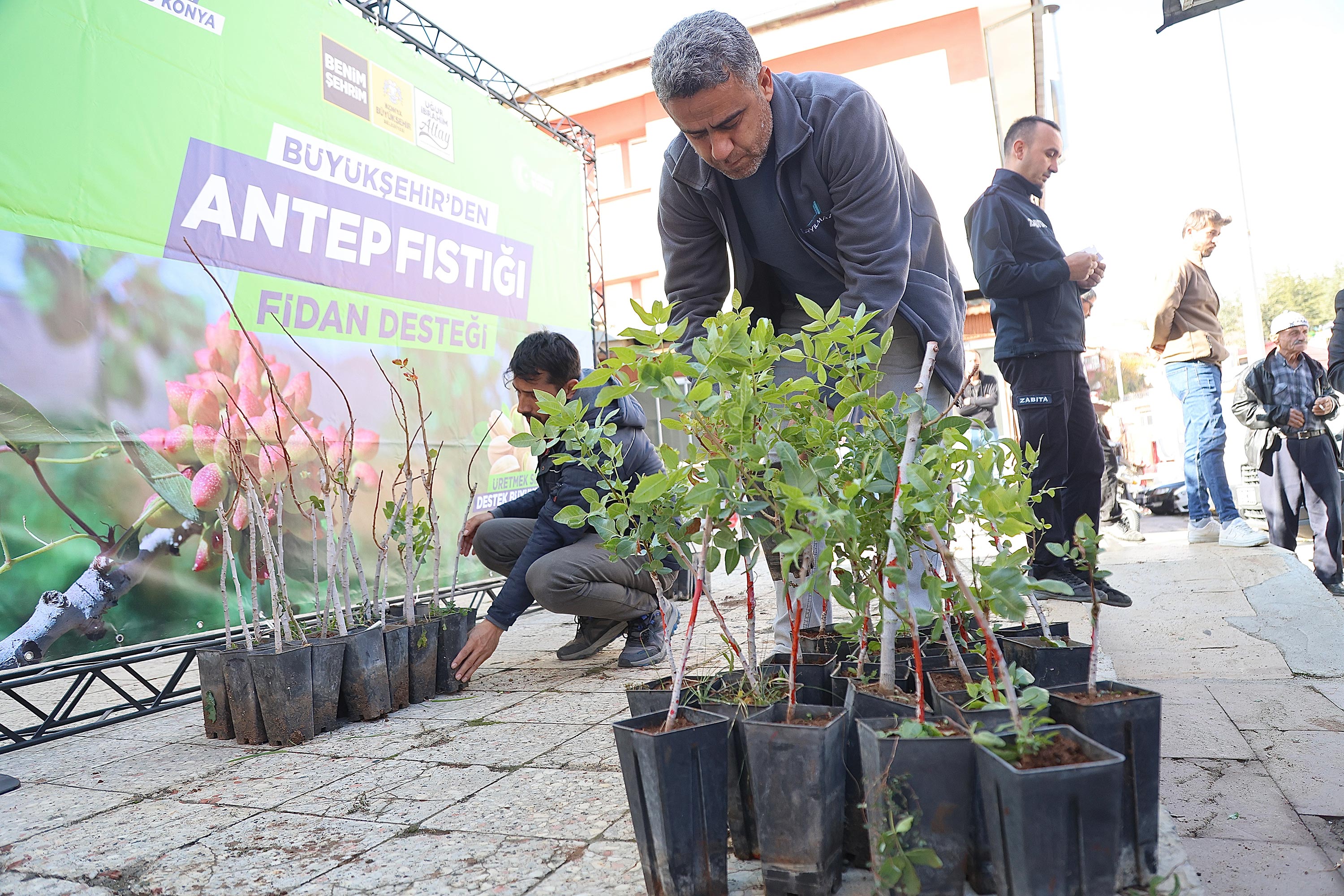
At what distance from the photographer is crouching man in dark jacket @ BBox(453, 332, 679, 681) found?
2.74 metres

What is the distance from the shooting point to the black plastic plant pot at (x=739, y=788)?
1.27 m

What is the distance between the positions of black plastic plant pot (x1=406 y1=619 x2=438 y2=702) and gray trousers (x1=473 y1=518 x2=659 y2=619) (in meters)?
0.37

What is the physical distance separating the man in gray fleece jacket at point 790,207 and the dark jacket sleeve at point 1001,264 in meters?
0.72

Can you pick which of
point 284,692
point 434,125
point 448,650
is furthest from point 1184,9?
point 434,125

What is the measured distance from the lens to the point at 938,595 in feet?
3.52

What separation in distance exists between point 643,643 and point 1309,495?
149 inches

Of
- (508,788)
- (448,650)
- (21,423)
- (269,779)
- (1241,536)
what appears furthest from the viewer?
Result: (1241,536)

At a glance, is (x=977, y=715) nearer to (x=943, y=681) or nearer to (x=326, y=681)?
(x=943, y=681)

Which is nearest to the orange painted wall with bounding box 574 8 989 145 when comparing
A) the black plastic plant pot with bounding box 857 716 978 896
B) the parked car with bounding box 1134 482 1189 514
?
the parked car with bounding box 1134 482 1189 514

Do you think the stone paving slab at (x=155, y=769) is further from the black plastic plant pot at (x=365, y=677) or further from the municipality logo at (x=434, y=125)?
the municipality logo at (x=434, y=125)

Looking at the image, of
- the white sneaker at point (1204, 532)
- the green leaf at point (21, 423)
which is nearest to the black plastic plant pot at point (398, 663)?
the green leaf at point (21, 423)

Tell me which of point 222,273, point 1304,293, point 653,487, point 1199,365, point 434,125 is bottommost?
point 653,487

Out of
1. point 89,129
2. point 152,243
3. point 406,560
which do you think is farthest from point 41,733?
point 89,129

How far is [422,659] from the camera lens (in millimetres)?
2770
